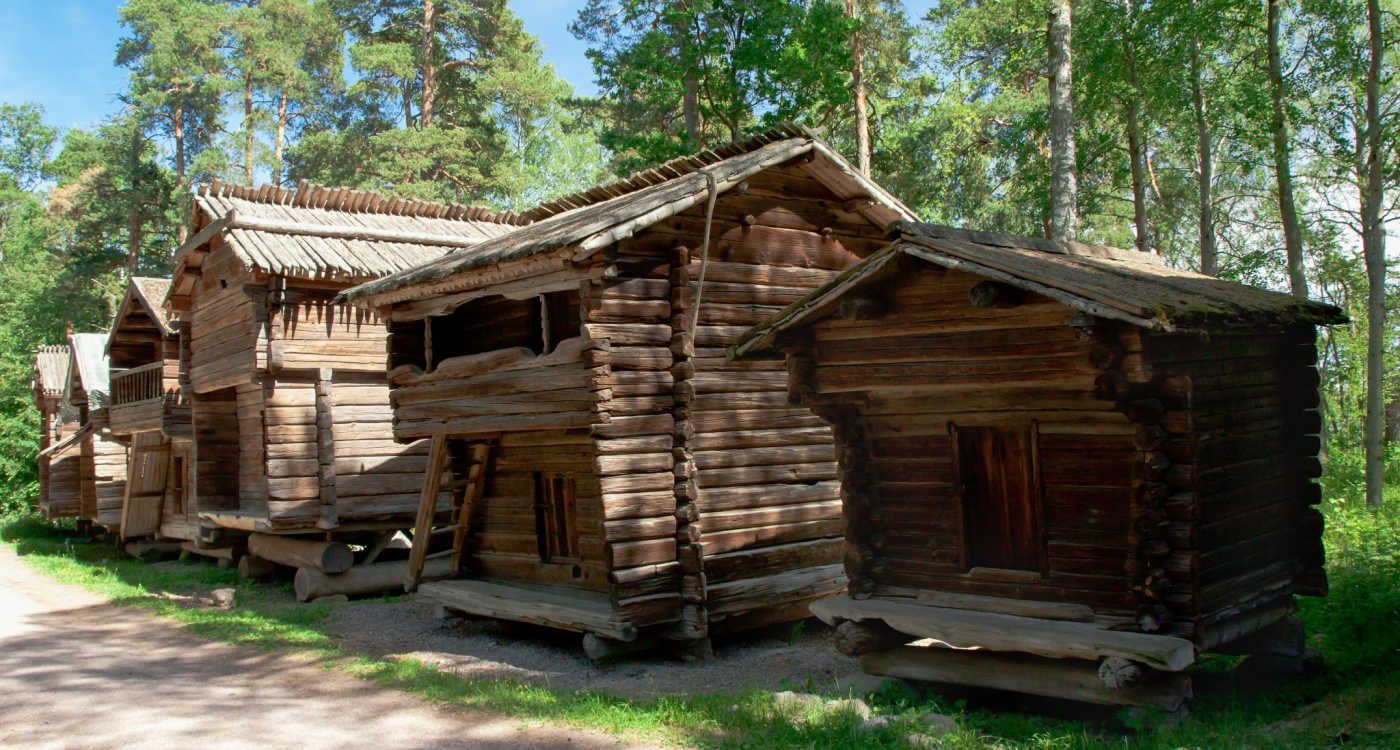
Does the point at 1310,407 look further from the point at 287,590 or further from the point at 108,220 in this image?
the point at 108,220

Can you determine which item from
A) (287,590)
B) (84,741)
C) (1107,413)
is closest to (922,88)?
(287,590)

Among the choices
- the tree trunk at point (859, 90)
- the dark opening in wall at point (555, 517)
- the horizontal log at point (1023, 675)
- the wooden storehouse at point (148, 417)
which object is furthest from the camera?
the tree trunk at point (859, 90)

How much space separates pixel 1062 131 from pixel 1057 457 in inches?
456

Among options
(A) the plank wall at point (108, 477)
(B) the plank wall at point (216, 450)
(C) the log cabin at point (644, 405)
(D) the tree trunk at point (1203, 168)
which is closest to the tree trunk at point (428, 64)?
(A) the plank wall at point (108, 477)

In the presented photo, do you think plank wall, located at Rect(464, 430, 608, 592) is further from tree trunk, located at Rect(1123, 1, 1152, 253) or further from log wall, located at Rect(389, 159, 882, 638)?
tree trunk, located at Rect(1123, 1, 1152, 253)

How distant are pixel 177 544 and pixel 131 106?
26.4 m

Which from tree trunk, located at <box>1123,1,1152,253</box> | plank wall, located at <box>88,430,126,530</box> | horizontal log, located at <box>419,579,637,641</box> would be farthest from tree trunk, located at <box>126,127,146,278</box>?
tree trunk, located at <box>1123,1,1152,253</box>

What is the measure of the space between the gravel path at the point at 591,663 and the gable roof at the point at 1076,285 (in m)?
3.53

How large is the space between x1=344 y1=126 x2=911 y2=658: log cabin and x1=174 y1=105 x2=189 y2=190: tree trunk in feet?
112

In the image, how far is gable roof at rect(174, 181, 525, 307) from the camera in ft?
56.2

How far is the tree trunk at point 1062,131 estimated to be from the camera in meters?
18.4

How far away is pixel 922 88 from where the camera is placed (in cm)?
3016

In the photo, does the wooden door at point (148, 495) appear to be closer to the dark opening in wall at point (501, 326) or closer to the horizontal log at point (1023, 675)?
the dark opening in wall at point (501, 326)

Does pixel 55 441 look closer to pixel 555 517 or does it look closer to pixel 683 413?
pixel 555 517
